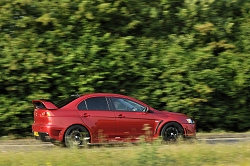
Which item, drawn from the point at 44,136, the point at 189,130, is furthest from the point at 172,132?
the point at 44,136

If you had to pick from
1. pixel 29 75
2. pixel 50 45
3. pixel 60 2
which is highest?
pixel 60 2

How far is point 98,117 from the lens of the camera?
1388 centimetres

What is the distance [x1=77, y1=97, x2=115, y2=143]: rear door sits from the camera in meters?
13.8

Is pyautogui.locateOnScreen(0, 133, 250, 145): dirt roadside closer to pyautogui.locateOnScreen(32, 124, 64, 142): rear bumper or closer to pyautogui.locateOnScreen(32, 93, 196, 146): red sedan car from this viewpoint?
pyautogui.locateOnScreen(32, 93, 196, 146): red sedan car

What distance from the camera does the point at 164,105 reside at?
18.2 metres

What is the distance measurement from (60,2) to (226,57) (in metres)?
6.25

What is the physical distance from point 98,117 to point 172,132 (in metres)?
2.17

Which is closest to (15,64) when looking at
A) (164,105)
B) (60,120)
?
(60,120)

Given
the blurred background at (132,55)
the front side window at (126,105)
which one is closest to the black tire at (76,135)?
the front side window at (126,105)

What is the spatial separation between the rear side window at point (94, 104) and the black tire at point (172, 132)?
1.74 m

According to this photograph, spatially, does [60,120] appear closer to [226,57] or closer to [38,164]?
[38,164]

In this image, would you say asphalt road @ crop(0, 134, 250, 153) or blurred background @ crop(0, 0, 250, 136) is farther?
blurred background @ crop(0, 0, 250, 136)

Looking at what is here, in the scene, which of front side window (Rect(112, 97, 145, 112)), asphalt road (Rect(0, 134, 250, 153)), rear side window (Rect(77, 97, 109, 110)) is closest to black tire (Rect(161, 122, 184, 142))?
front side window (Rect(112, 97, 145, 112))

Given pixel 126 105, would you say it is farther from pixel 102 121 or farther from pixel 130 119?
pixel 102 121
